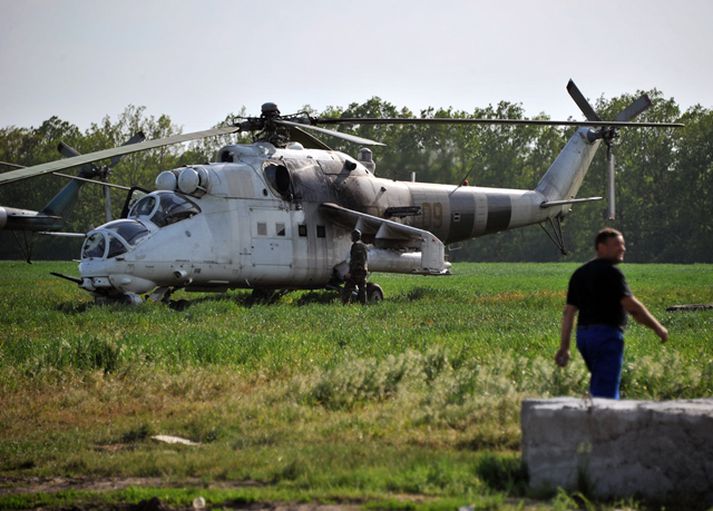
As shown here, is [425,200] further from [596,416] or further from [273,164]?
[596,416]

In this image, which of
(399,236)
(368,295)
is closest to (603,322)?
(368,295)

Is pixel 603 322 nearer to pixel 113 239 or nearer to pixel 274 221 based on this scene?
pixel 113 239

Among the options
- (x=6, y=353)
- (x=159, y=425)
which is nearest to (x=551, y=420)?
(x=159, y=425)

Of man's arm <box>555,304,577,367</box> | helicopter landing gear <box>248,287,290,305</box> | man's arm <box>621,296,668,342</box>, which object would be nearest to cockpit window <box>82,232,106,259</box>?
helicopter landing gear <box>248,287,290,305</box>

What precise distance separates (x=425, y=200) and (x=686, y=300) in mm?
6742

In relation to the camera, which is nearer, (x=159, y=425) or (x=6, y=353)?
(x=159, y=425)

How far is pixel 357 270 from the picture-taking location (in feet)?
83.0

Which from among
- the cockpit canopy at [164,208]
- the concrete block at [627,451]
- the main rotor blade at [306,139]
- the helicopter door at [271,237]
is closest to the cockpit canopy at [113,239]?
the cockpit canopy at [164,208]

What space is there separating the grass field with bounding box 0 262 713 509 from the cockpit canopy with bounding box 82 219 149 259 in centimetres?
352

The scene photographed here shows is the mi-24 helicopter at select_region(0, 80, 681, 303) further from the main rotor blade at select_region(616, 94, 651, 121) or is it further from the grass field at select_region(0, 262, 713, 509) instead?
the grass field at select_region(0, 262, 713, 509)

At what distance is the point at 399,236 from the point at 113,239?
7.07m

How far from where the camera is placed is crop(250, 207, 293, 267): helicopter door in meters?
24.6

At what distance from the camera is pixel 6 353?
15.0m

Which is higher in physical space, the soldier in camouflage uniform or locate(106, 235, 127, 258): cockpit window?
locate(106, 235, 127, 258): cockpit window
